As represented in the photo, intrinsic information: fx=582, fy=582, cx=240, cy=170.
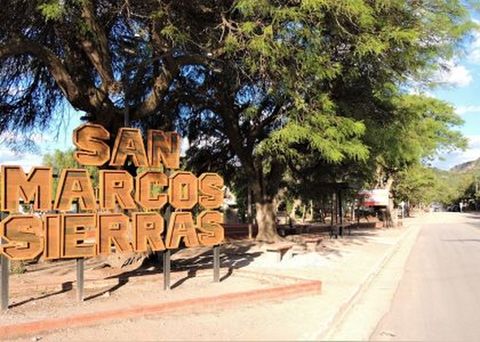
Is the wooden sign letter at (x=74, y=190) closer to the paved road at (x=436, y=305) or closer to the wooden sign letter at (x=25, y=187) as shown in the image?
the wooden sign letter at (x=25, y=187)

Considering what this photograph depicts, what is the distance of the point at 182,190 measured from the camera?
40.3 feet

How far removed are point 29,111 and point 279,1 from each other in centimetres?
1002

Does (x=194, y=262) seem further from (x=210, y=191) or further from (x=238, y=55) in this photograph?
(x=238, y=55)

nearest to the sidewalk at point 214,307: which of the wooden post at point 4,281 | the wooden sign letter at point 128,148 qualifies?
the wooden post at point 4,281

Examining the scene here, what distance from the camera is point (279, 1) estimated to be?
478 inches

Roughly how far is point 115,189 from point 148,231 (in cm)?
112

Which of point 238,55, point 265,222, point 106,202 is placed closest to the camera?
point 106,202

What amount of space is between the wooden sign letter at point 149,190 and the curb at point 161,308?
8.49 feet

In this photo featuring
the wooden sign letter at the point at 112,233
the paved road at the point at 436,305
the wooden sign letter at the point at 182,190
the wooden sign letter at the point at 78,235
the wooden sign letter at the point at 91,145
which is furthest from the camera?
the wooden sign letter at the point at 182,190

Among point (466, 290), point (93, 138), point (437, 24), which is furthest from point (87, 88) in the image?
point (466, 290)

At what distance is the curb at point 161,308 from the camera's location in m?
7.89

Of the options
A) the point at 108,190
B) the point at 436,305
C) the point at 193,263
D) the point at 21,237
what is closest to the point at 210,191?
the point at 108,190

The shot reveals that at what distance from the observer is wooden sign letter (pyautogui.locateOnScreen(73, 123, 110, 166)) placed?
1081 centimetres

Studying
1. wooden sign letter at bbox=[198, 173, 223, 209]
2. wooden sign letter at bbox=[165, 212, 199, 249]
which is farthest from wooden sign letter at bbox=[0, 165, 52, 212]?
wooden sign letter at bbox=[198, 173, 223, 209]
